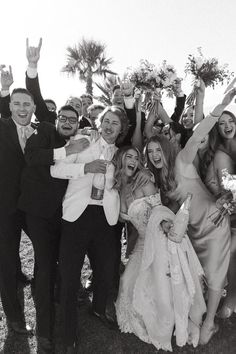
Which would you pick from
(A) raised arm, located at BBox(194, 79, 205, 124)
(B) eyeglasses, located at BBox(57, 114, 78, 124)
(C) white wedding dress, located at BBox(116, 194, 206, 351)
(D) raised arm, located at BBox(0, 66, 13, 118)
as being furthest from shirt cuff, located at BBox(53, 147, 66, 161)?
(A) raised arm, located at BBox(194, 79, 205, 124)

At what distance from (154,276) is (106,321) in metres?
0.93

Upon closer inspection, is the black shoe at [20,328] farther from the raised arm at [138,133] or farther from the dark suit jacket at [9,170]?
the raised arm at [138,133]

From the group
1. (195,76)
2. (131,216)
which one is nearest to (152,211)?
(131,216)

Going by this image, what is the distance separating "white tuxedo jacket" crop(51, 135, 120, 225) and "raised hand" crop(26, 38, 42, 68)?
1.27m

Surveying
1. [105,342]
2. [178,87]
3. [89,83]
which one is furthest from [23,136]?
[89,83]

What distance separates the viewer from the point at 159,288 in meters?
3.80

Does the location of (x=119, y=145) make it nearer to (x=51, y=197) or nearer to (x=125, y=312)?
(x=51, y=197)

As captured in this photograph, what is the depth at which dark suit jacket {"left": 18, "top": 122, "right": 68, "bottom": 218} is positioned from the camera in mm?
3773

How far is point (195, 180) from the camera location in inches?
162

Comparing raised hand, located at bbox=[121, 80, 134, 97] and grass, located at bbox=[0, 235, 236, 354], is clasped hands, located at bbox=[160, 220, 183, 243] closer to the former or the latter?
grass, located at bbox=[0, 235, 236, 354]

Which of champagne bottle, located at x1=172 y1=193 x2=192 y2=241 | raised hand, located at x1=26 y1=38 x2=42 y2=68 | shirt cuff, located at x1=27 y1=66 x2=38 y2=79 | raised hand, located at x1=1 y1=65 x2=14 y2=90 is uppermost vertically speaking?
raised hand, located at x1=26 y1=38 x2=42 y2=68

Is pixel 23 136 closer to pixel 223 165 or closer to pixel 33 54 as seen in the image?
pixel 33 54

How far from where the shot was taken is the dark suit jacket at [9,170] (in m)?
3.91

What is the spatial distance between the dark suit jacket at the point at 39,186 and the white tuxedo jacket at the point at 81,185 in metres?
0.10
